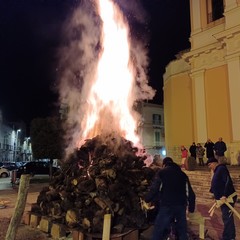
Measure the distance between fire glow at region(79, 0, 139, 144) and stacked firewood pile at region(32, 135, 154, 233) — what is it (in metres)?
1.21

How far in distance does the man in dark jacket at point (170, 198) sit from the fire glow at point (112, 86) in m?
4.41

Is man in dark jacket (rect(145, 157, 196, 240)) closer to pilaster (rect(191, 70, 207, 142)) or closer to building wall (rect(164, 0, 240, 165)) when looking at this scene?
building wall (rect(164, 0, 240, 165))

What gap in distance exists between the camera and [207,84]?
19.7 metres

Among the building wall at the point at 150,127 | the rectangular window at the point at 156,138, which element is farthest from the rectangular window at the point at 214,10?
the rectangular window at the point at 156,138

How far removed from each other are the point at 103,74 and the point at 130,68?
126cm

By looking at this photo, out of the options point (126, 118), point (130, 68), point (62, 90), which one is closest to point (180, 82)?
point (62, 90)

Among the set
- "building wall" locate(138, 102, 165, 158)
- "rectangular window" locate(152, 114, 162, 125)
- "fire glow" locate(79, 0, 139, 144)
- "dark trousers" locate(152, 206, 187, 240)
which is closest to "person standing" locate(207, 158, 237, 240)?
"dark trousers" locate(152, 206, 187, 240)

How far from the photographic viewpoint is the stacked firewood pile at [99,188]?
22.9 feet

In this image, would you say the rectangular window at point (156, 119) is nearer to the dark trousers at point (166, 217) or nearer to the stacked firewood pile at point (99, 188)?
the stacked firewood pile at point (99, 188)

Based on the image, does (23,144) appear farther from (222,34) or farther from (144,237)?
(144,237)

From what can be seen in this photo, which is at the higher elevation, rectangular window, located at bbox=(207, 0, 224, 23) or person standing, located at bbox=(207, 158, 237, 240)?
rectangular window, located at bbox=(207, 0, 224, 23)

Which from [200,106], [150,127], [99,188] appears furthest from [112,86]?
[150,127]

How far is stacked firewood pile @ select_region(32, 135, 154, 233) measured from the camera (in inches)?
275

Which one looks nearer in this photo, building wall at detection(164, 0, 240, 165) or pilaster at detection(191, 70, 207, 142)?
building wall at detection(164, 0, 240, 165)
